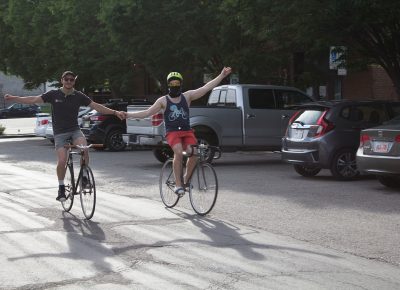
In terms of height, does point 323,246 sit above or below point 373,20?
below

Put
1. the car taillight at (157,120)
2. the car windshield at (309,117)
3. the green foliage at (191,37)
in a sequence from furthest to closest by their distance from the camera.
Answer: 1. the car taillight at (157,120)
2. the green foliage at (191,37)
3. the car windshield at (309,117)

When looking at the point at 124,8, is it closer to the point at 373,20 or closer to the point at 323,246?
the point at 373,20

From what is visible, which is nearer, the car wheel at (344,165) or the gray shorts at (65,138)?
the gray shorts at (65,138)

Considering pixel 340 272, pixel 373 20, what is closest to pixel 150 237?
pixel 340 272

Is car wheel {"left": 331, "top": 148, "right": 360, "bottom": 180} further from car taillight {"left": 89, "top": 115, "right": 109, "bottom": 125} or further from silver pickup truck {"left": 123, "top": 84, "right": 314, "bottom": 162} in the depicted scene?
car taillight {"left": 89, "top": 115, "right": 109, "bottom": 125}

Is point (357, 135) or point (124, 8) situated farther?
point (124, 8)

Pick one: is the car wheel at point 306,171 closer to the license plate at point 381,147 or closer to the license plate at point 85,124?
the license plate at point 381,147

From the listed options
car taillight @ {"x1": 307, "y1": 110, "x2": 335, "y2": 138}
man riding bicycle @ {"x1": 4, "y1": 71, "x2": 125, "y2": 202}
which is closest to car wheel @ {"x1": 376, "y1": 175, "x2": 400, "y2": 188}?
car taillight @ {"x1": 307, "y1": 110, "x2": 335, "y2": 138}

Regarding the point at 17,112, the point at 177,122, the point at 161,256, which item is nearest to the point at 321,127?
the point at 177,122

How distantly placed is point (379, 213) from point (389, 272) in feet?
11.0

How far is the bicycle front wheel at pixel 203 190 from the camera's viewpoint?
31.4 ft

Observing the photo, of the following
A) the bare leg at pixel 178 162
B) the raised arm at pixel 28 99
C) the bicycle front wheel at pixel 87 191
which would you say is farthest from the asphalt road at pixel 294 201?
the raised arm at pixel 28 99

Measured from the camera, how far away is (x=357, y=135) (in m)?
13.6

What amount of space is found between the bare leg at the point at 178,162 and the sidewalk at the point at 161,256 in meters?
0.44
